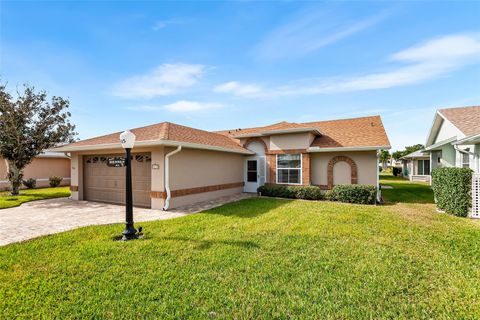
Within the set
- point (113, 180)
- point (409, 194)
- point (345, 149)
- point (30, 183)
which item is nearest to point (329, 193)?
point (345, 149)

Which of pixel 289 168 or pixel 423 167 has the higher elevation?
pixel 289 168

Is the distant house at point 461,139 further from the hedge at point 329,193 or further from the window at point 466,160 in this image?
the hedge at point 329,193

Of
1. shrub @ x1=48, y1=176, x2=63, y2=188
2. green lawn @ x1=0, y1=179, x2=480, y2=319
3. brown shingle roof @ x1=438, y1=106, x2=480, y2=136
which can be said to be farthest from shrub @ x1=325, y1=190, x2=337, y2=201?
shrub @ x1=48, y1=176, x2=63, y2=188

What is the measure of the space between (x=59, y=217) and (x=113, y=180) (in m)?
3.25

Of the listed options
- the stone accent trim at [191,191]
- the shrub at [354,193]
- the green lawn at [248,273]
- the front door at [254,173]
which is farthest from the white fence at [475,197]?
the stone accent trim at [191,191]

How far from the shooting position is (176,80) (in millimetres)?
11969

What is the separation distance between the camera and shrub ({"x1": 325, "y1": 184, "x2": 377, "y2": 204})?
36.9 ft

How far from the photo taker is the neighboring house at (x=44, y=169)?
17391 mm

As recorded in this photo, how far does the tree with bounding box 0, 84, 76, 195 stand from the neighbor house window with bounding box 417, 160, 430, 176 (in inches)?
1331

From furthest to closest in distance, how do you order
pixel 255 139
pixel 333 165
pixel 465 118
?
pixel 255 139 < pixel 333 165 < pixel 465 118

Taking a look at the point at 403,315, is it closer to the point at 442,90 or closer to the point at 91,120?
the point at 442,90

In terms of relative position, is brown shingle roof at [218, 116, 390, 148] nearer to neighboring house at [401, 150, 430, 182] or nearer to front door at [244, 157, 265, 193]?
front door at [244, 157, 265, 193]

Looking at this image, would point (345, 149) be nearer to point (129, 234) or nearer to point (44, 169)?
point (129, 234)

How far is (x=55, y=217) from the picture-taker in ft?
27.3
